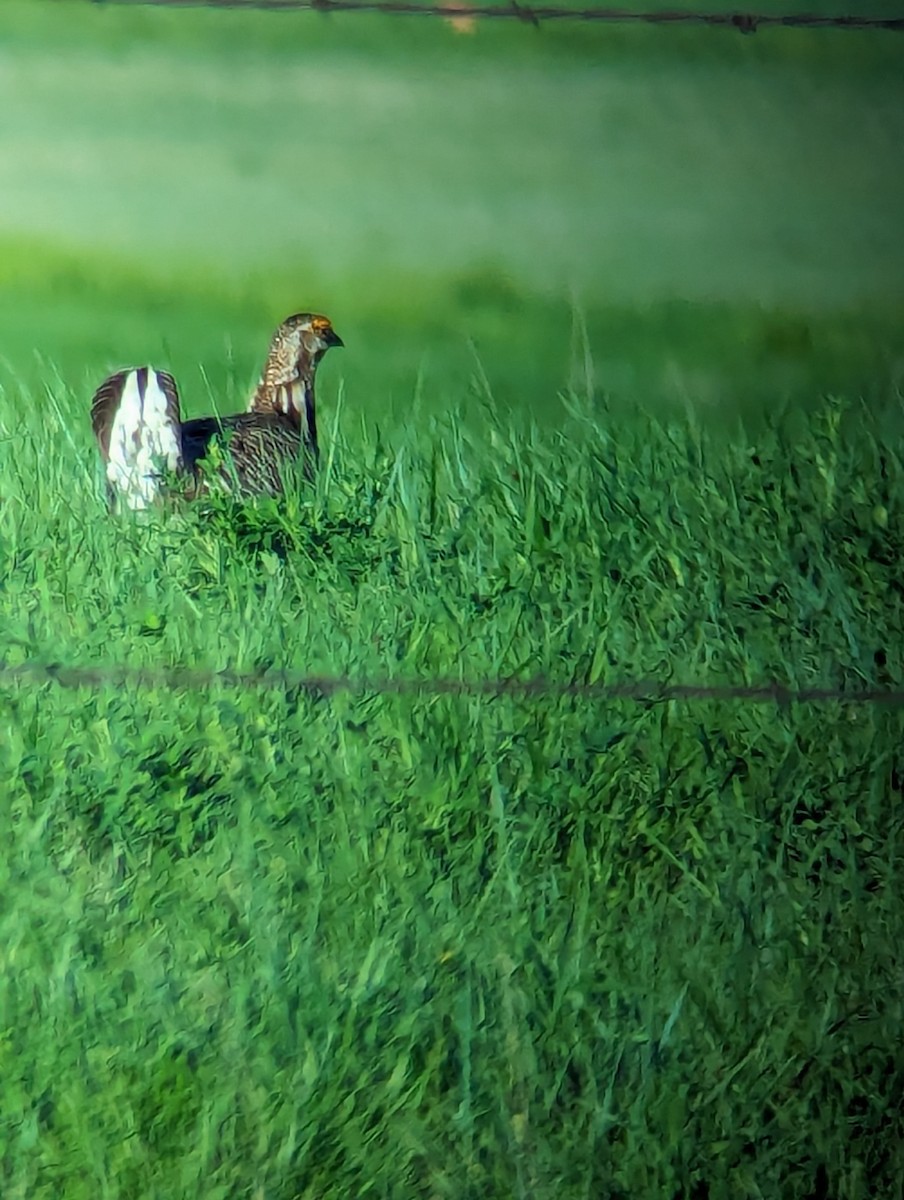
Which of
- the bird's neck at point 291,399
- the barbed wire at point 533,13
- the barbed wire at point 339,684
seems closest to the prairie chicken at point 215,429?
the bird's neck at point 291,399

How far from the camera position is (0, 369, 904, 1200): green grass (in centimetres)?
115

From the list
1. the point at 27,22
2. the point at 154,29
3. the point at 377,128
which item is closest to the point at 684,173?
the point at 377,128

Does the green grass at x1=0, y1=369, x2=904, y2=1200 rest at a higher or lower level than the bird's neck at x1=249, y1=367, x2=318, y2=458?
lower

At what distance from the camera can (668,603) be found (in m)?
1.20

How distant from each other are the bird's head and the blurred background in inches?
0.6

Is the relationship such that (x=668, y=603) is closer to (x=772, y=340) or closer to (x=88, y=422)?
(x=772, y=340)

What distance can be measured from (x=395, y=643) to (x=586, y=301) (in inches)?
15.7

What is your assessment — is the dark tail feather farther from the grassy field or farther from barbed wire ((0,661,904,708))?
barbed wire ((0,661,904,708))

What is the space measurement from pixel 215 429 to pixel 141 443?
0.07 m

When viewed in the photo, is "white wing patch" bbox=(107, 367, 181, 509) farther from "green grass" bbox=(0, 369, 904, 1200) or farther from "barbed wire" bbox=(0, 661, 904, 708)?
"barbed wire" bbox=(0, 661, 904, 708)

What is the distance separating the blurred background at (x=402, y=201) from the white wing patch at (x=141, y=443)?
31 mm

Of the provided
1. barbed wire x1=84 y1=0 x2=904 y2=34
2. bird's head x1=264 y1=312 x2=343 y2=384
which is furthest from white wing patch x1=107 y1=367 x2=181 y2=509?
barbed wire x1=84 y1=0 x2=904 y2=34

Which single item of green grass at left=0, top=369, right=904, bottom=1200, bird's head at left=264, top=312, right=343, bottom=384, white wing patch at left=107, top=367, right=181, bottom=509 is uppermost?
bird's head at left=264, top=312, right=343, bottom=384

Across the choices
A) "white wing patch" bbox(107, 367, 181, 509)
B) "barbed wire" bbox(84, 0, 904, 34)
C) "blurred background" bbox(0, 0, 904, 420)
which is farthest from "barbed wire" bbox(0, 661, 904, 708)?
"barbed wire" bbox(84, 0, 904, 34)
